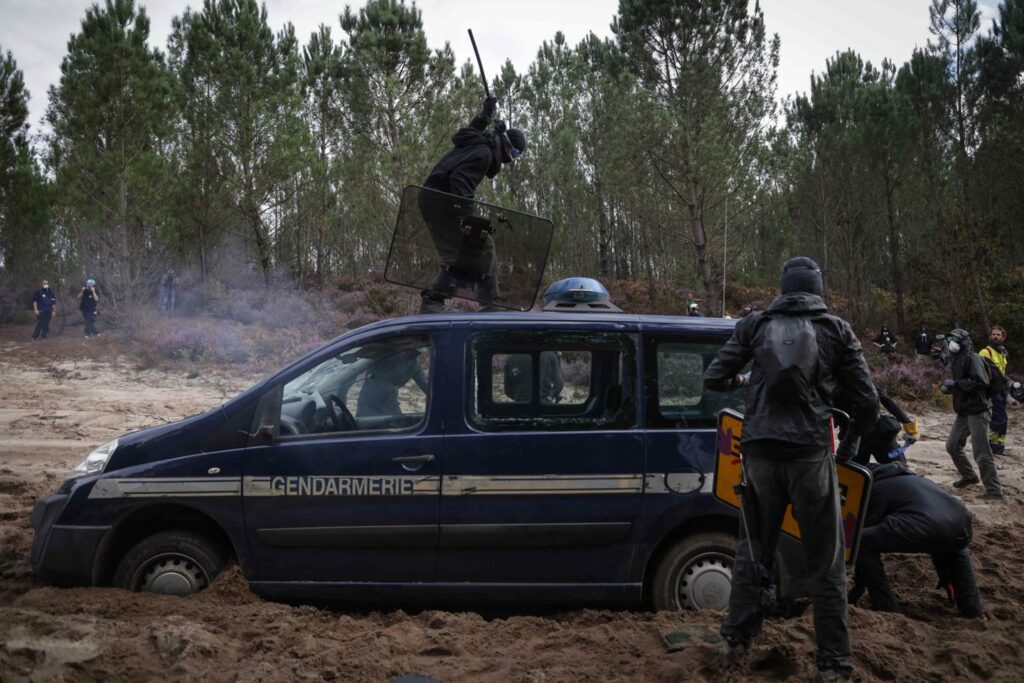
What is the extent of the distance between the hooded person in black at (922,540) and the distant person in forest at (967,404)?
15.1 feet

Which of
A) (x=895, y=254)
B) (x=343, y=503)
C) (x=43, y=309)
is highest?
(x=895, y=254)

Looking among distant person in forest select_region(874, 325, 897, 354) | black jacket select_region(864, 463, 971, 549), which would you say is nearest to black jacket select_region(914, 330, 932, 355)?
distant person in forest select_region(874, 325, 897, 354)

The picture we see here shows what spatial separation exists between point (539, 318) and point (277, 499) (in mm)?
1786

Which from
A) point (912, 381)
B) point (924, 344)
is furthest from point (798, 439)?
point (924, 344)

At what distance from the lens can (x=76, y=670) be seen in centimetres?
359

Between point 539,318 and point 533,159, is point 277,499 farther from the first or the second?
point 533,159

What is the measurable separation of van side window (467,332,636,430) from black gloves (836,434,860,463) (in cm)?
112

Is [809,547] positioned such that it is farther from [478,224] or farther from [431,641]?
[478,224]

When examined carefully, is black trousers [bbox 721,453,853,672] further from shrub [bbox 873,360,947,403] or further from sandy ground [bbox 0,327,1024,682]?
shrub [bbox 873,360,947,403]

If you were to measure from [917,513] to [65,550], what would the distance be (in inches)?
191

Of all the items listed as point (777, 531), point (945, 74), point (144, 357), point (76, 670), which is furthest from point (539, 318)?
point (945, 74)

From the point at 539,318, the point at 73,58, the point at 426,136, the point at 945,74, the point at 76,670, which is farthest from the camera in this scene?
the point at 945,74

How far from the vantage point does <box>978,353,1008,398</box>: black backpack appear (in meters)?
9.15

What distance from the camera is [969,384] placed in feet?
29.7
